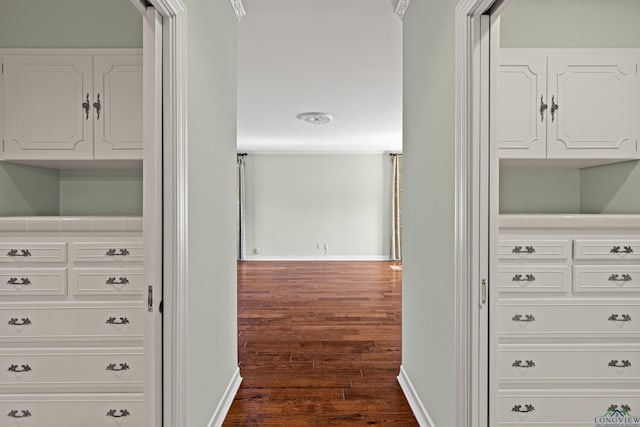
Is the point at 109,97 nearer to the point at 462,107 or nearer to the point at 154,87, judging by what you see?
the point at 154,87

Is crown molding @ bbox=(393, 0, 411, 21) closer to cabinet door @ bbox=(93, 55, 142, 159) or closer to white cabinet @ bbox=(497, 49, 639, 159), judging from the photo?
white cabinet @ bbox=(497, 49, 639, 159)

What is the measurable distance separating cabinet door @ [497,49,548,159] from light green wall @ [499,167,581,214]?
0.18 metres

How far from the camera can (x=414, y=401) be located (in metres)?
2.23

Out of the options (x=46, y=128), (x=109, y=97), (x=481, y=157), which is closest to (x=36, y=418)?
(x=46, y=128)

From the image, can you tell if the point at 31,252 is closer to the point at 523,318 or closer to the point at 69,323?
the point at 69,323

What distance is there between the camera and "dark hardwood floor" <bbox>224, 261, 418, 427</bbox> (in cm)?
222

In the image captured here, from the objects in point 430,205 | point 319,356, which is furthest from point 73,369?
point 430,205

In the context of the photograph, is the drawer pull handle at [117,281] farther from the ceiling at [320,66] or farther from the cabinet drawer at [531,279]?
the ceiling at [320,66]

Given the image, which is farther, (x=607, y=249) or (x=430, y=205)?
(x=430, y=205)

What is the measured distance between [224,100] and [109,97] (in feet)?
2.04

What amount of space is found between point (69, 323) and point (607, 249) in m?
2.73

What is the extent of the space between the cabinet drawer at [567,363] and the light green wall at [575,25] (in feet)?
5.51

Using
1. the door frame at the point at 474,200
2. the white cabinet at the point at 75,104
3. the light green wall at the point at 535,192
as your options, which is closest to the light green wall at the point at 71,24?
the white cabinet at the point at 75,104

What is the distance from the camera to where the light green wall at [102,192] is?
2117 mm
